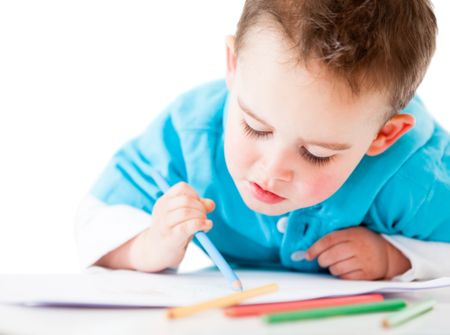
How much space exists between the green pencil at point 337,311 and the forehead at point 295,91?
215mm

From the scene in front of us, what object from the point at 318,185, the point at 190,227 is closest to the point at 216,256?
the point at 190,227

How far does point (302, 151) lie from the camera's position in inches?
37.9

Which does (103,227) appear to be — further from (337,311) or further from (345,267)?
(337,311)

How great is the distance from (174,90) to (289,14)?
36.4 inches

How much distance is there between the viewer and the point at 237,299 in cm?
84

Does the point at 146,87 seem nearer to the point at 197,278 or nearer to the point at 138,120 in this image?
the point at 138,120

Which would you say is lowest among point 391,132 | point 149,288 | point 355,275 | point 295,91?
point 355,275

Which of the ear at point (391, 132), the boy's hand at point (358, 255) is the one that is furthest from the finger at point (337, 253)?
the ear at point (391, 132)

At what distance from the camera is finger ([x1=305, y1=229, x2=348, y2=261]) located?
1192mm

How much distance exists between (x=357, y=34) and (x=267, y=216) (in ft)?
1.26

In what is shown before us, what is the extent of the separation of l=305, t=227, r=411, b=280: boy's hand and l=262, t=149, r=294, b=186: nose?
0.80 ft

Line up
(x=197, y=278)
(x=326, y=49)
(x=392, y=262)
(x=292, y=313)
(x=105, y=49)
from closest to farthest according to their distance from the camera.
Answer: (x=292, y=313)
(x=326, y=49)
(x=197, y=278)
(x=392, y=262)
(x=105, y=49)

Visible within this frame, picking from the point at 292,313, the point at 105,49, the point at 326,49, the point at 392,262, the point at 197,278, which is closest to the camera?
the point at 292,313

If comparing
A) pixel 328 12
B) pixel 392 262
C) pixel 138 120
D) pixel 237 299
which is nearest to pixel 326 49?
pixel 328 12
